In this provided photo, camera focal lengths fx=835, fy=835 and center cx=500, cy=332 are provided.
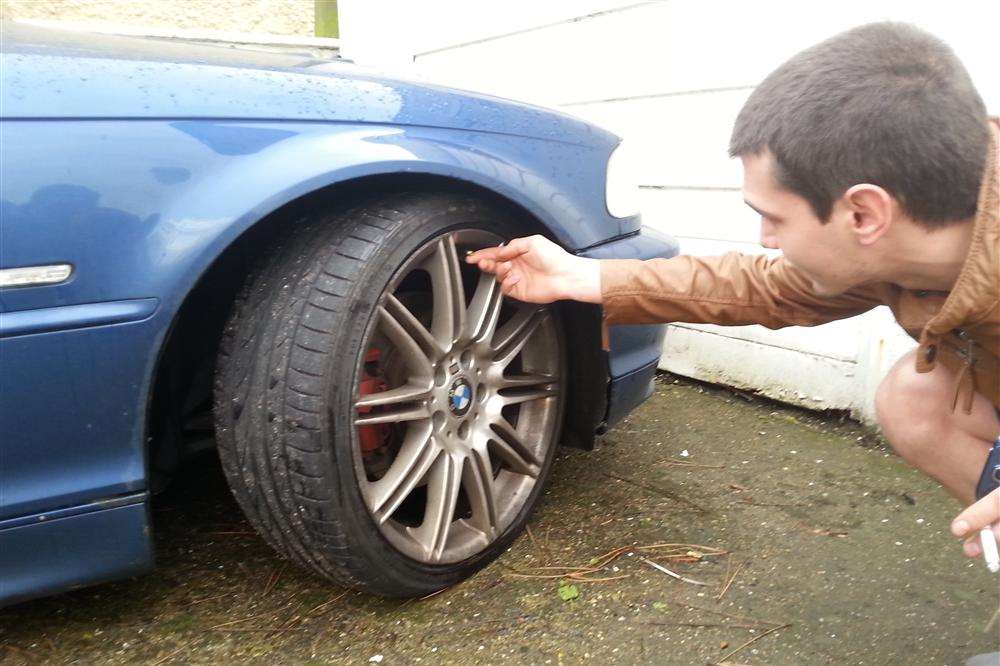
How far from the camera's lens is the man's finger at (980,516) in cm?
129

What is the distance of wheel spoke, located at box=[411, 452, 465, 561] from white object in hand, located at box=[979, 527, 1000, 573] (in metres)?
1.03

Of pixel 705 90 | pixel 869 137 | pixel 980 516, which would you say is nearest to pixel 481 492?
pixel 980 516

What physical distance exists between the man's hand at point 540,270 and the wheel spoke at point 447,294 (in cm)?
8

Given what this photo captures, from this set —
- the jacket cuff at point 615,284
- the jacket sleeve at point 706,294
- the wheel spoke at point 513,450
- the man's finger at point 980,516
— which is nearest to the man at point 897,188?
the man's finger at point 980,516

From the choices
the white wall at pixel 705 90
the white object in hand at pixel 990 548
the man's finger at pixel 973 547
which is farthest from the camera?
the white wall at pixel 705 90

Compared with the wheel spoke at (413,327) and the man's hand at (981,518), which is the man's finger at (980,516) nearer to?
the man's hand at (981,518)

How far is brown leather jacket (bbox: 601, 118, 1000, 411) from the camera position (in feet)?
4.93

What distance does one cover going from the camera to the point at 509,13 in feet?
12.9

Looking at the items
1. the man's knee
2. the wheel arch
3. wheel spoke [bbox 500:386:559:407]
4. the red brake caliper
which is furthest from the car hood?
the man's knee

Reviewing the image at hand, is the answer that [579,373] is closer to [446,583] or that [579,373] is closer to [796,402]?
[446,583]

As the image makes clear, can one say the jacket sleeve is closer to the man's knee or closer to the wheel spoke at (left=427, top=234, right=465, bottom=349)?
the man's knee

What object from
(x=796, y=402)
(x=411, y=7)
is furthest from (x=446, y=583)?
(x=411, y=7)

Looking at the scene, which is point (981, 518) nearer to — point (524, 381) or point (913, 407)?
point (913, 407)

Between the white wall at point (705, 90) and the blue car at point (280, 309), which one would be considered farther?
the white wall at point (705, 90)
